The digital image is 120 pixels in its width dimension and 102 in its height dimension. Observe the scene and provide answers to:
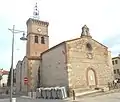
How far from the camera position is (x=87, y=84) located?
106 ft

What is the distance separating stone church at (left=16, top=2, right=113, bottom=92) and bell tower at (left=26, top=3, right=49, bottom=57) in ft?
5.15

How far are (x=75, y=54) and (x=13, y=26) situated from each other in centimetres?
1711

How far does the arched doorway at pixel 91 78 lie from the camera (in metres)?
32.8

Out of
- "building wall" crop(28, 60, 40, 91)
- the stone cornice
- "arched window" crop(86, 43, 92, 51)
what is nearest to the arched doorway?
"arched window" crop(86, 43, 92, 51)

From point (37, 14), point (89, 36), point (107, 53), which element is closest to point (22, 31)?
point (89, 36)

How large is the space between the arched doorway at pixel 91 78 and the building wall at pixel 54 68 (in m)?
4.78

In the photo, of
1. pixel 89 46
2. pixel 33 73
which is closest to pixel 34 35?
pixel 33 73

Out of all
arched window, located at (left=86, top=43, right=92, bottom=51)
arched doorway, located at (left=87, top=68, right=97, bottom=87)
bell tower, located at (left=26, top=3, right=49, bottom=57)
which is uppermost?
bell tower, located at (left=26, top=3, right=49, bottom=57)

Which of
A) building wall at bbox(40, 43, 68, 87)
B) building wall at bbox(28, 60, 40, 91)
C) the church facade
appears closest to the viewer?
the church facade

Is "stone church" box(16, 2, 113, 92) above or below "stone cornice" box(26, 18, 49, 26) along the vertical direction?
below

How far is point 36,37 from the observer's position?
45.3 meters

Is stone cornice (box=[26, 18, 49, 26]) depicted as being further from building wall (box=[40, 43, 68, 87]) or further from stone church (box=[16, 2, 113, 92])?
building wall (box=[40, 43, 68, 87])

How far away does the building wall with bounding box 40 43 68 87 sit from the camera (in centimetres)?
3152

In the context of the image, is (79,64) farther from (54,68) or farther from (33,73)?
(33,73)
